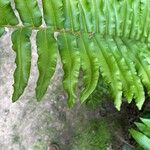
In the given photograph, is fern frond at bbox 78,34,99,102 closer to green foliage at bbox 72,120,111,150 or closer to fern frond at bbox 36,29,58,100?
fern frond at bbox 36,29,58,100

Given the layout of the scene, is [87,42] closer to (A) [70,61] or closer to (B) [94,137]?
(A) [70,61]

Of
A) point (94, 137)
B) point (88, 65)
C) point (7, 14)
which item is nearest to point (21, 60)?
point (7, 14)

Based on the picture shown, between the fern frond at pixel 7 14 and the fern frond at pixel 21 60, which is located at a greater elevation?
the fern frond at pixel 7 14

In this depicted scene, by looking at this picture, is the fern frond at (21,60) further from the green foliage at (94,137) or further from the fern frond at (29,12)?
the green foliage at (94,137)

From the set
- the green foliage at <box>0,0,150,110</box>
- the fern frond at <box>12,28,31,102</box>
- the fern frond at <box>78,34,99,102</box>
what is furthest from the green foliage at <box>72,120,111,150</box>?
the fern frond at <box>12,28,31,102</box>

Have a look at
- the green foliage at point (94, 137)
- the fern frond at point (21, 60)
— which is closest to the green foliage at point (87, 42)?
the fern frond at point (21, 60)

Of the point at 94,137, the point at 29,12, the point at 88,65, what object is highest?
the point at 29,12

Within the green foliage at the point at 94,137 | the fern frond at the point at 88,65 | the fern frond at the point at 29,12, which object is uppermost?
the fern frond at the point at 29,12

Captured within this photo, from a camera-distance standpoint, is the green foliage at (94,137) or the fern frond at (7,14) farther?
the green foliage at (94,137)
